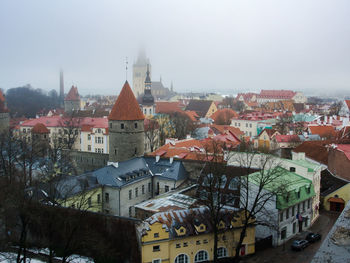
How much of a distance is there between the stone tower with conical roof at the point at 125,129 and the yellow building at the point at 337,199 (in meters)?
15.4

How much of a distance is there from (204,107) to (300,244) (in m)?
75.1

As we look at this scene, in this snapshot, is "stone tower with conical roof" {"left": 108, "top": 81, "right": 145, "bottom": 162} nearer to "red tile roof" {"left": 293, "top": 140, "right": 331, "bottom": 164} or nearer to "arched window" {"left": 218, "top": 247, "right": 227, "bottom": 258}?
"arched window" {"left": 218, "top": 247, "right": 227, "bottom": 258}

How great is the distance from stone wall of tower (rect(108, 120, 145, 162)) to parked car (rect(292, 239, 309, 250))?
1530 cm

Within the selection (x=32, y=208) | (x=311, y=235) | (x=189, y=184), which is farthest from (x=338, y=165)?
(x=32, y=208)

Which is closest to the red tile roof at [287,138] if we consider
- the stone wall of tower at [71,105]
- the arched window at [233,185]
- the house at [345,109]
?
the arched window at [233,185]

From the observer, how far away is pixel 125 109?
32.5m

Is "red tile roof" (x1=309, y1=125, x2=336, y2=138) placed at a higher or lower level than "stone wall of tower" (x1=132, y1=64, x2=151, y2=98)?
lower

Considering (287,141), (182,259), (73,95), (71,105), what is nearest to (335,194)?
(182,259)

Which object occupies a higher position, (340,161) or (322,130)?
(322,130)

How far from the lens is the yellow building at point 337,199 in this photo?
92.2ft

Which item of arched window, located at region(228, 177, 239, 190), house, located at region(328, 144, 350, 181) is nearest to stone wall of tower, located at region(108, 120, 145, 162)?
arched window, located at region(228, 177, 239, 190)

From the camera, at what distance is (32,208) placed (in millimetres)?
18250

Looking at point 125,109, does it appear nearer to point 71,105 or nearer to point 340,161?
point 340,161

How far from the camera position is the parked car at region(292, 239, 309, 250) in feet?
72.0
